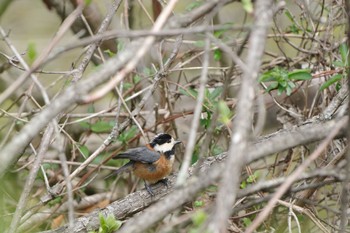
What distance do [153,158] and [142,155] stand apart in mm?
67

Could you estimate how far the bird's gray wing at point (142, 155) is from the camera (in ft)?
13.2

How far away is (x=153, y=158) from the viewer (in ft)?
13.4

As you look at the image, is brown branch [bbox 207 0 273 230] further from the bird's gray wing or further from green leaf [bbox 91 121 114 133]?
green leaf [bbox 91 121 114 133]

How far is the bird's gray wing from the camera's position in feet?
13.2

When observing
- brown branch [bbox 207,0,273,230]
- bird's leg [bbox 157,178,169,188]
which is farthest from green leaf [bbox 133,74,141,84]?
brown branch [bbox 207,0,273,230]

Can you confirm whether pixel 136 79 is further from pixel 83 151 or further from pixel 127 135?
pixel 83 151

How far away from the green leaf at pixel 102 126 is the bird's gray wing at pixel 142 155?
0.77ft

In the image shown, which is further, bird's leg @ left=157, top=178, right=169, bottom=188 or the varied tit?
the varied tit

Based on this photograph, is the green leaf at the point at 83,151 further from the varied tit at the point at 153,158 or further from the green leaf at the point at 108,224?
the green leaf at the point at 108,224

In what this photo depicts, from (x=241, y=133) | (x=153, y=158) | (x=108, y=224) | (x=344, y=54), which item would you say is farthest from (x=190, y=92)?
(x=241, y=133)

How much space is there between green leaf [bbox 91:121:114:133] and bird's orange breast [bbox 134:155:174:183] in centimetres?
29

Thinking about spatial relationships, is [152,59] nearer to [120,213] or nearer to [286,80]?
[286,80]

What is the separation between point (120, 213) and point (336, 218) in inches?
51.8

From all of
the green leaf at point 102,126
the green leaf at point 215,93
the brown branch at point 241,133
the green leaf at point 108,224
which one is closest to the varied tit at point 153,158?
the green leaf at point 102,126
